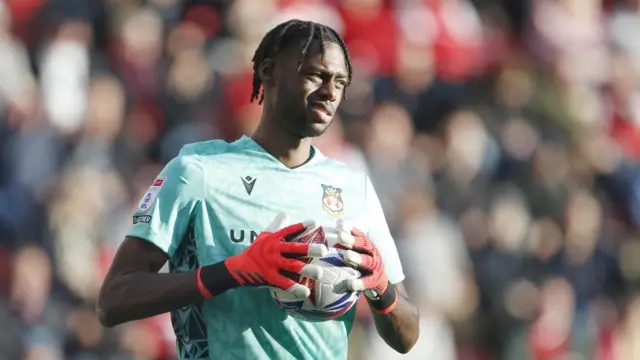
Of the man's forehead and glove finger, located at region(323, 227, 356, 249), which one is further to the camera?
the man's forehead

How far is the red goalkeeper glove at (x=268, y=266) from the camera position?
392 cm

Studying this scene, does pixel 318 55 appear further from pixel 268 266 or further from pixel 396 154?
pixel 396 154

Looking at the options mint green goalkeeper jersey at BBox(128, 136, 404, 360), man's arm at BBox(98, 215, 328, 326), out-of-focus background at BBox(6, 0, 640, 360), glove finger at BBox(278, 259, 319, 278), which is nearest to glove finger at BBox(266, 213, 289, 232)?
man's arm at BBox(98, 215, 328, 326)

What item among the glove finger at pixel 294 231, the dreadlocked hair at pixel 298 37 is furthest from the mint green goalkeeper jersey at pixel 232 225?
the dreadlocked hair at pixel 298 37

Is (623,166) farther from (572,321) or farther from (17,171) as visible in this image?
(17,171)

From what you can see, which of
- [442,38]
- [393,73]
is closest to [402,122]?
[393,73]

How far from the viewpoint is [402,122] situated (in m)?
11.0

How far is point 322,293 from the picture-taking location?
4.05 metres

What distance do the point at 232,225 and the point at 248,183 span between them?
7.7 inches

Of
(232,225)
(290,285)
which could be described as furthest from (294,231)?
(232,225)

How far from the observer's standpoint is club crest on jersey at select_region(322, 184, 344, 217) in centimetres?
451

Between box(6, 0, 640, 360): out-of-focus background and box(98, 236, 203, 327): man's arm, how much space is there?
505cm

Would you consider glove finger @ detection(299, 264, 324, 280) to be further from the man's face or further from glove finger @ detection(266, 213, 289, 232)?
the man's face

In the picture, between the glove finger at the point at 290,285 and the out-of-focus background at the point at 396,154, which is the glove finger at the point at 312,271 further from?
the out-of-focus background at the point at 396,154
